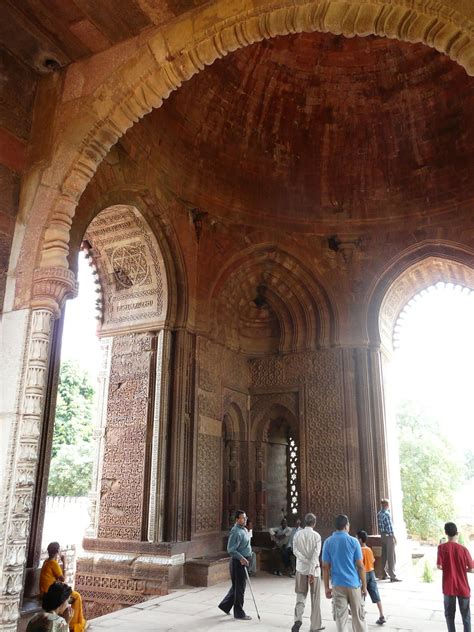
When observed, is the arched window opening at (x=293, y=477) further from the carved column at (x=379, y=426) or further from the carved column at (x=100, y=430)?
the carved column at (x=100, y=430)

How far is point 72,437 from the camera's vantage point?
78.6 ft

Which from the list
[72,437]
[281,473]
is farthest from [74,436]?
[281,473]

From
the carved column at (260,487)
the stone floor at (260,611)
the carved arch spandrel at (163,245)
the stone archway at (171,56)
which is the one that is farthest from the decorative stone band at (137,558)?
the stone archway at (171,56)

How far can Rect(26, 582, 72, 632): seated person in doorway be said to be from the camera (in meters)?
3.09

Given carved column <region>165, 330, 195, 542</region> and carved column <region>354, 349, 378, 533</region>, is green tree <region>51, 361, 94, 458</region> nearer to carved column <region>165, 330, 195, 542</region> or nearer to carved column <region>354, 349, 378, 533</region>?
carved column <region>165, 330, 195, 542</region>

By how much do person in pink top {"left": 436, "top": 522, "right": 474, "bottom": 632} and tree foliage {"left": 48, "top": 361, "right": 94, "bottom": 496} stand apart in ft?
56.3

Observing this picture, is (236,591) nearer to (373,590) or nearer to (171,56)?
(373,590)

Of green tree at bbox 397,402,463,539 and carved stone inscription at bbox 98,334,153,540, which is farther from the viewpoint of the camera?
green tree at bbox 397,402,463,539

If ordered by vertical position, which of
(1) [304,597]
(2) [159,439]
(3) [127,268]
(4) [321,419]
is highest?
(3) [127,268]

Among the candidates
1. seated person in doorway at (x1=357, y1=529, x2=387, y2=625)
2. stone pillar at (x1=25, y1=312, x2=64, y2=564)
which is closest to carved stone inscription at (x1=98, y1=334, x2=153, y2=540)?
stone pillar at (x1=25, y1=312, x2=64, y2=564)

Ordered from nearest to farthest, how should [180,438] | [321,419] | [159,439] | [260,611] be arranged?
[260,611], [159,439], [180,438], [321,419]

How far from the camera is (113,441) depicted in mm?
9375

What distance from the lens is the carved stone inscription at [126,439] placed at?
886 cm

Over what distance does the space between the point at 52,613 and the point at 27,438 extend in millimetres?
1609
